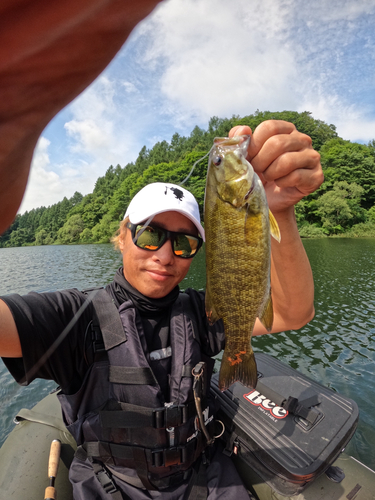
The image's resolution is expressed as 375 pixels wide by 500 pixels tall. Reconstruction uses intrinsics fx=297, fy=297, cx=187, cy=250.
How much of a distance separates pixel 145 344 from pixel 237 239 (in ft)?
3.94

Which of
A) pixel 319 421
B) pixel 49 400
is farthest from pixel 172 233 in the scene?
pixel 49 400

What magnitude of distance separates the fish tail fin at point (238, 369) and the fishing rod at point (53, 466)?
1.93 meters

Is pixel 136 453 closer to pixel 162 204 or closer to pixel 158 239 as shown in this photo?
pixel 158 239

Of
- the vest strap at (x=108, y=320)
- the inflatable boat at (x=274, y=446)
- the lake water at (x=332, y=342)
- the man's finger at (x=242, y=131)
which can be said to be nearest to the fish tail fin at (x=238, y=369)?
the vest strap at (x=108, y=320)

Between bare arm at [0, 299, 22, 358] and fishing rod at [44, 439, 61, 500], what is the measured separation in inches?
61.6

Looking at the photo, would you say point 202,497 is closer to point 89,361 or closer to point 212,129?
point 89,361

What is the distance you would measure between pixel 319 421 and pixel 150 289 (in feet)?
7.00

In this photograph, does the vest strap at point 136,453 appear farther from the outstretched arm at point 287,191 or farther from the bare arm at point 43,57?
the bare arm at point 43,57

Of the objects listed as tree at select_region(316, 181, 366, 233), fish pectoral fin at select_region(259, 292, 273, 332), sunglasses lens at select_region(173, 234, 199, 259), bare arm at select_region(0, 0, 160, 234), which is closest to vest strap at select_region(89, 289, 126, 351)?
sunglasses lens at select_region(173, 234, 199, 259)

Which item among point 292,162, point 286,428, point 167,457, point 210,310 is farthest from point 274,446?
point 292,162

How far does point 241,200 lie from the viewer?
192cm

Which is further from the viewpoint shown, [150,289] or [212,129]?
[212,129]

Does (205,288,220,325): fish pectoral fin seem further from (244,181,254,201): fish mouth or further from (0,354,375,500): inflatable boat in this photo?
(0,354,375,500): inflatable boat

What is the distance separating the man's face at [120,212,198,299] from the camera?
2.56m
